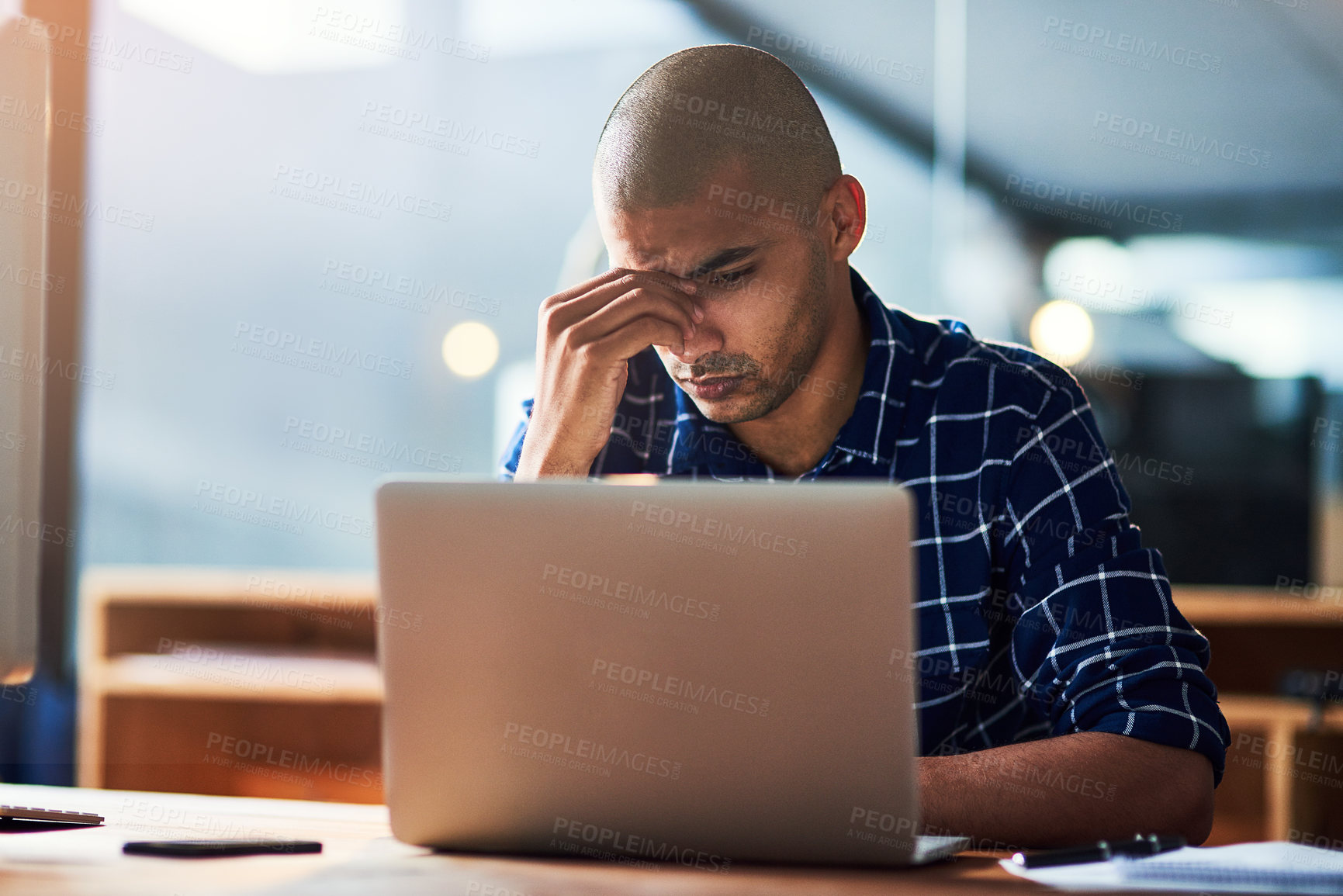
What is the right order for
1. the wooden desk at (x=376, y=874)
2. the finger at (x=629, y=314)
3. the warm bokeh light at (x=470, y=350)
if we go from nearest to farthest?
1. the wooden desk at (x=376, y=874)
2. the finger at (x=629, y=314)
3. the warm bokeh light at (x=470, y=350)

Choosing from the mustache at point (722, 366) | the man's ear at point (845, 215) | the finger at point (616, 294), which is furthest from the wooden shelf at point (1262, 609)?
the finger at point (616, 294)

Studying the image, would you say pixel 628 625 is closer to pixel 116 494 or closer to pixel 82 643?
pixel 82 643

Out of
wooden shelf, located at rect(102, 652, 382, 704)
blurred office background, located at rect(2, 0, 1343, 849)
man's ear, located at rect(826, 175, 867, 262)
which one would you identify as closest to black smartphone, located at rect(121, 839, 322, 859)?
man's ear, located at rect(826, 175, 867, 262)

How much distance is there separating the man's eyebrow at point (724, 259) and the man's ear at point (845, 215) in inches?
6.8

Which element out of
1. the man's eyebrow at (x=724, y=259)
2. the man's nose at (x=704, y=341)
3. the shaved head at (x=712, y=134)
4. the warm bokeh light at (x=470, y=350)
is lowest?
the man's nose at (x=704, y=341)

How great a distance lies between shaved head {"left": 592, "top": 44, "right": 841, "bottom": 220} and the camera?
1400 millimetres

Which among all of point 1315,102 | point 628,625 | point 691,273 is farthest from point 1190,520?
point 628,625

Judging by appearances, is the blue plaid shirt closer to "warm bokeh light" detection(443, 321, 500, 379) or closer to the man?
the man

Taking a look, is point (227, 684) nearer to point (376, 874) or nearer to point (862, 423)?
point (862, 423)

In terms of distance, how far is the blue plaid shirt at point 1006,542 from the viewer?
118cm

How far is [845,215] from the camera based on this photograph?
156cm

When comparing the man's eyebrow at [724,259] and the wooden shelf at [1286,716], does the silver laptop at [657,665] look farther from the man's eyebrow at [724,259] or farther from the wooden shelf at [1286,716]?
the wooden shelf at [1286,716]

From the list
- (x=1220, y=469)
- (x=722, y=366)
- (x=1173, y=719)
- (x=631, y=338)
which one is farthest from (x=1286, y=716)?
(x=631, y=338)

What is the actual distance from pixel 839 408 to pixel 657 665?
0.82 metres
